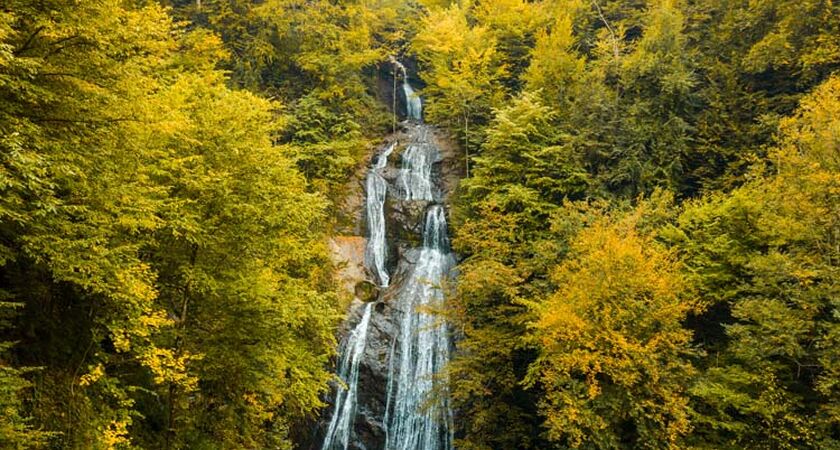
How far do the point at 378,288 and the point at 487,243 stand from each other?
7676 millimetres

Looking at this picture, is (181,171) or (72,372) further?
(181,171)

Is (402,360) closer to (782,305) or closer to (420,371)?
(420,371)

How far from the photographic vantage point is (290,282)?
13406 millimetres

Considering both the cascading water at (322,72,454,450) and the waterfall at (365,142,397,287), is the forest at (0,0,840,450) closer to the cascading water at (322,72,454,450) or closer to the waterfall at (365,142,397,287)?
the cascading water at (322,72,454,450)

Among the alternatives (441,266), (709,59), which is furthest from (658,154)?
(441,266)

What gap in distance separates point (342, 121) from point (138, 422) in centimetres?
2207

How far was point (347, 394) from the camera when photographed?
A: 63.0ft

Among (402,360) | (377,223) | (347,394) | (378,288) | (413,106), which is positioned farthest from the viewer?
(413,106)

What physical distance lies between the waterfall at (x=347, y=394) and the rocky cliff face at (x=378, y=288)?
22cm

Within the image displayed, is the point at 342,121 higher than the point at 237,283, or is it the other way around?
the point at 342,121

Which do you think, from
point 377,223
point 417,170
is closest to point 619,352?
point 377,223

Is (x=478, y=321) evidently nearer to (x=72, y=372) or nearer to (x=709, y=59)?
(x=72, y=372)

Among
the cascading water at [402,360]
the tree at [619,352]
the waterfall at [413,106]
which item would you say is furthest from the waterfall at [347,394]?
the waterfall at [413,106]

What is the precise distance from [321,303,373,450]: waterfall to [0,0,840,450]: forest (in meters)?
1.10
